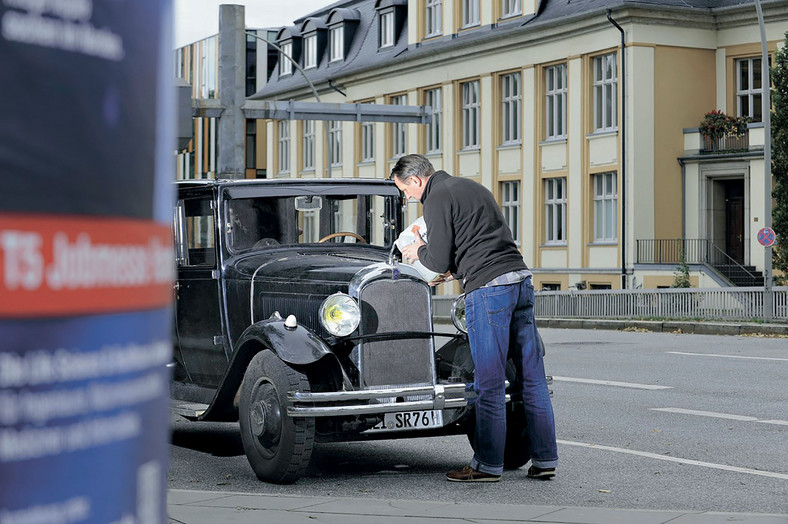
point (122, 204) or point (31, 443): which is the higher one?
point (122, 204)

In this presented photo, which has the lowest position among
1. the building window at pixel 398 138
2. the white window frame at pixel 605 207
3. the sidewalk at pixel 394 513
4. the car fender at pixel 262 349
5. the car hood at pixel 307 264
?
the sidewalk at pixel 394 513

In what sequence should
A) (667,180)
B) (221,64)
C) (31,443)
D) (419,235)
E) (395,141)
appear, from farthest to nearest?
(395,141) < (667,180) < (221,64) < (419,235) < (31,443)

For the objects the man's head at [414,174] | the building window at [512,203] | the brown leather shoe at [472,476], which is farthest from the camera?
the building window at [512,203]

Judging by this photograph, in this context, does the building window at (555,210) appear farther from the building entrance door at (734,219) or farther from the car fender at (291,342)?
the car fender at (291,342)

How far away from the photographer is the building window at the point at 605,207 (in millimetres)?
40969

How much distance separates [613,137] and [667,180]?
2117 millimetres

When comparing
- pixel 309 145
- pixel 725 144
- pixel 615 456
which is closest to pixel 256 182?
pixel 615 456

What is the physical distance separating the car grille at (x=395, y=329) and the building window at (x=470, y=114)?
39487 millimetres

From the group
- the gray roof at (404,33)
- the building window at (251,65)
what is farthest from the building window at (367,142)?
the building window at (251,65)

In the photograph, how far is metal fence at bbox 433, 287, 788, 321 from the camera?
27672 mm

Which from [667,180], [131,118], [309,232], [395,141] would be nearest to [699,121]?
[667,180]

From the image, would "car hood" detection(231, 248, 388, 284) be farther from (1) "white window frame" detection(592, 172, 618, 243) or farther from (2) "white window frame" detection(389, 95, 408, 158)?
(2) "white window frame" detection(389, 95, 408, 158)

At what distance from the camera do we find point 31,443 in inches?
67.8

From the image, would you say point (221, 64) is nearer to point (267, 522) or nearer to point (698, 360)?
point (698, 360)
